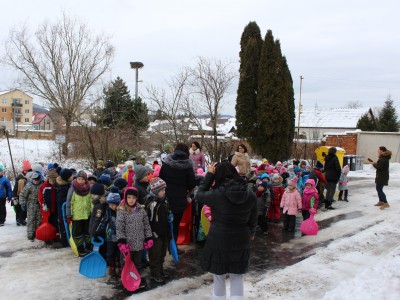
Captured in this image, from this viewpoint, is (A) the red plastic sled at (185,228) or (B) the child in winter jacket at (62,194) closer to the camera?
(B) the child in winter jacket at (62,194)

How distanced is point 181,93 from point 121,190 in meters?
10.1

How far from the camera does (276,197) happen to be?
28.7ft

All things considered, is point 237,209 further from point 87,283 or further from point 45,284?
point 45,284

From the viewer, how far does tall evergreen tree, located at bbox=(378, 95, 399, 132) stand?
35.1m

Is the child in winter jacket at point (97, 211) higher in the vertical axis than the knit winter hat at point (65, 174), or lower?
lower

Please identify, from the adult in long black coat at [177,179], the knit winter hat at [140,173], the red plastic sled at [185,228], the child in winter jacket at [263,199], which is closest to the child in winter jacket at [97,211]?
the knit winter hat at [140,173]

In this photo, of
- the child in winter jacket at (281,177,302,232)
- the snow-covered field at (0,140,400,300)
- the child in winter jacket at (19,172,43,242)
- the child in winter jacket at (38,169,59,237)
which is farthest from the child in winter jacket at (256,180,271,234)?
the child in winter jacket at (19,172,43,242)

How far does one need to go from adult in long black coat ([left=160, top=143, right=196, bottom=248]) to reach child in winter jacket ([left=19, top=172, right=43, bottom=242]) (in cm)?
257

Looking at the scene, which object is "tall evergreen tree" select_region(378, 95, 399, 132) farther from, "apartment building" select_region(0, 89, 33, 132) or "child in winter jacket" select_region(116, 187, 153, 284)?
"apartment building" select_region(0, 89, 33, 132)

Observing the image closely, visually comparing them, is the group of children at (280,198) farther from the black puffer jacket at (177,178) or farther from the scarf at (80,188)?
the scarf at (80,188)

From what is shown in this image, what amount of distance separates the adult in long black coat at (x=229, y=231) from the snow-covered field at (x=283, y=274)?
101cm

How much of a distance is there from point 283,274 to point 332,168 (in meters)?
6.06

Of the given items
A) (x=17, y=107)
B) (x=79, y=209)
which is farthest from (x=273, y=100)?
(x=17, y=107)

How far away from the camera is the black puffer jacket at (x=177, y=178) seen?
612cm
